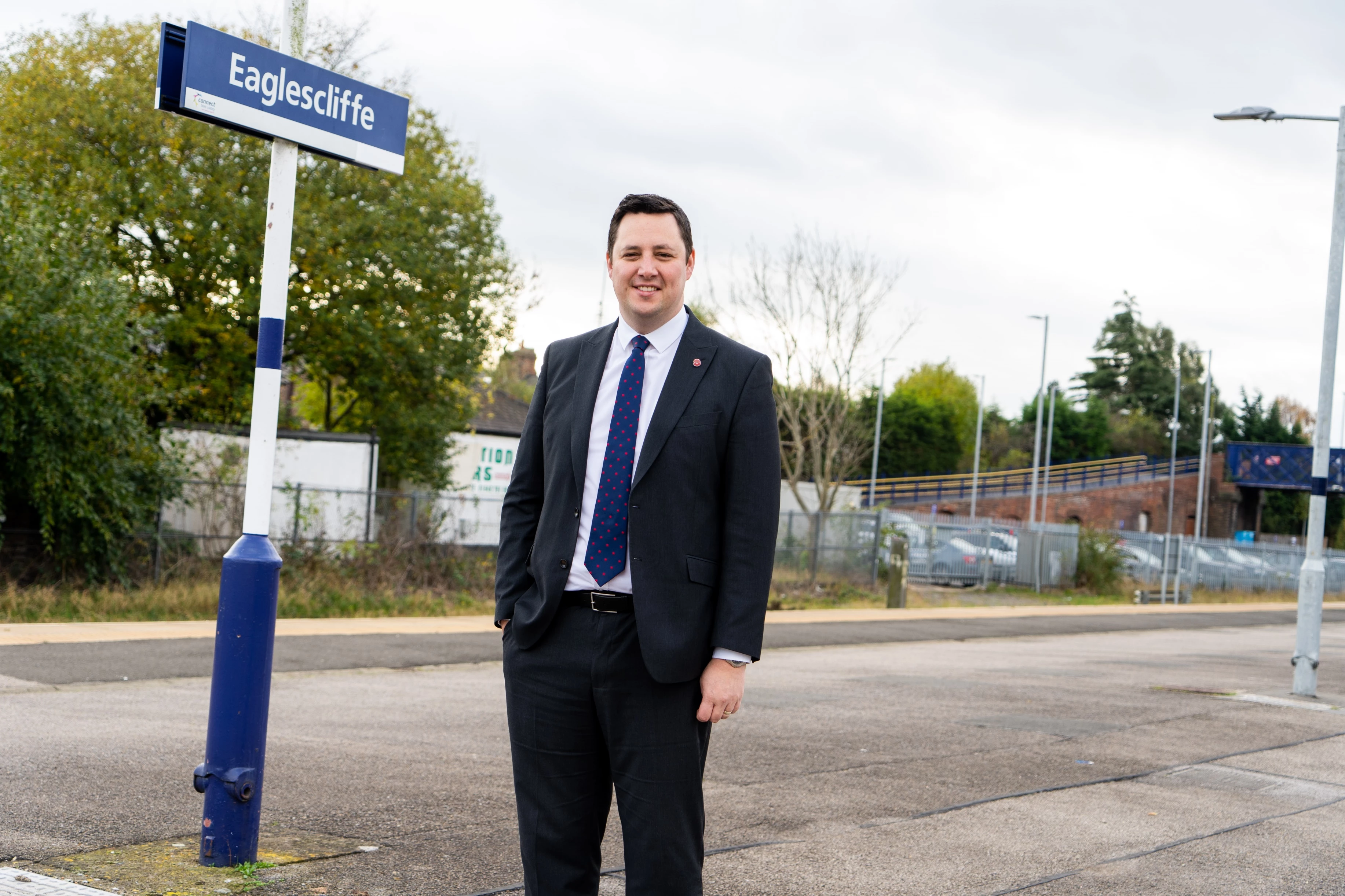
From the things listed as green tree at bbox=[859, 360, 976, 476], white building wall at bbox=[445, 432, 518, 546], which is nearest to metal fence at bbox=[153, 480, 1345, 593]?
white building wall at bbox=[445, 432, 518, 546]

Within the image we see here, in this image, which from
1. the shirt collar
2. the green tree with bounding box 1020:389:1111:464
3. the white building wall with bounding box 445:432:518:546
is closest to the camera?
the shirt collar

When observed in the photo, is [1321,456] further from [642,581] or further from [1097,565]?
[1097,565]

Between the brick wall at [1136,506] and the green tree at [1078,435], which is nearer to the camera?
the brick wall at [1136,506]

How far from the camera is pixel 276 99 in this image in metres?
4.82

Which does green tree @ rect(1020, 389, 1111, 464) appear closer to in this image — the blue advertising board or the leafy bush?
the blue advertising board

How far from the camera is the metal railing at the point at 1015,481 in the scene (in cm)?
6119

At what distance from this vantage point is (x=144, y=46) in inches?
901

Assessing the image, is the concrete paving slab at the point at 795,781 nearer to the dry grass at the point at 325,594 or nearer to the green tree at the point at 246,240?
the dry grass at the point at 325,594

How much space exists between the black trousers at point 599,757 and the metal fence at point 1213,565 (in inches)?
1366

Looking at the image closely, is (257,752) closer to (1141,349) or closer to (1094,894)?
(1094,894)

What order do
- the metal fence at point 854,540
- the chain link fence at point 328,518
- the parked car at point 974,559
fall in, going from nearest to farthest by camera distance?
1. the chain link fence at point 328,518
2. the metal fence at point 854,540
3. the parked car at point 974,559

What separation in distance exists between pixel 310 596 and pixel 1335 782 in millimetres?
13038

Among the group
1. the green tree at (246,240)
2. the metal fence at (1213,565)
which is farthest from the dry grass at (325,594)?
the metal fence at (1213,565)

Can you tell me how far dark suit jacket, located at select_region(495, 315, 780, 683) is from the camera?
10.4 feet
